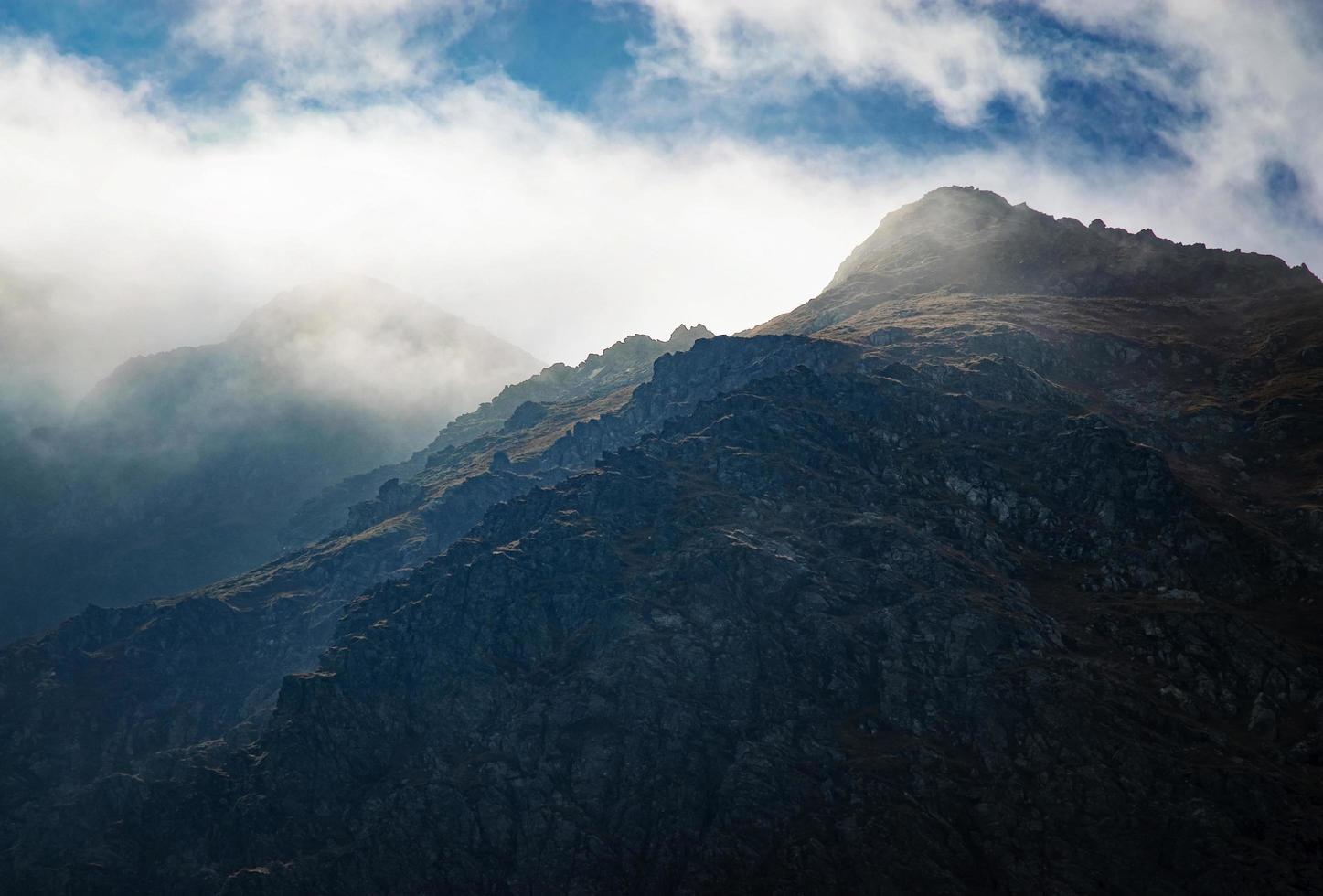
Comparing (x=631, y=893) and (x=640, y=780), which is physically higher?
(x=640, y=780)

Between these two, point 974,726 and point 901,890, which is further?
point 974,726

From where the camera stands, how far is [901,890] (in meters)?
159

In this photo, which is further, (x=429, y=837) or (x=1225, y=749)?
(x=429, y=837)

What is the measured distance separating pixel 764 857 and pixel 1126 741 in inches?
2561

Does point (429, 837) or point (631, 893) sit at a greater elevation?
point (429, 837)

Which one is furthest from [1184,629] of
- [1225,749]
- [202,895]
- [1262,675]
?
[202,895]

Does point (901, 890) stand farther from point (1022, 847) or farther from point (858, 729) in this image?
point (858, 729)

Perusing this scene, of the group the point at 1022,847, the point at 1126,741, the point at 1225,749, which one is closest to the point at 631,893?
the point at 1022,847

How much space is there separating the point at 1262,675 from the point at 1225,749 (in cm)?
2186

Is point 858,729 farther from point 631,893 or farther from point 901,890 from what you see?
point 631,893

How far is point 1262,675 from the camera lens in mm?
182000

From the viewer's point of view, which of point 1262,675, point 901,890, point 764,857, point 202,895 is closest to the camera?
point 901,890

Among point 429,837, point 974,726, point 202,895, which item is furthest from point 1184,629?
point 202,895

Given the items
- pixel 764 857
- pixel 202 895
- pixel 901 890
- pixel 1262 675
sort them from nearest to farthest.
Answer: pixel 901 890
pixel 764 857
pixel 1262 675
pixel 202 895
